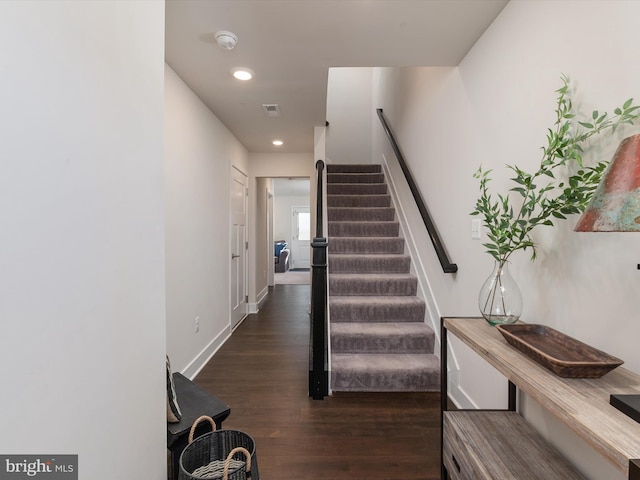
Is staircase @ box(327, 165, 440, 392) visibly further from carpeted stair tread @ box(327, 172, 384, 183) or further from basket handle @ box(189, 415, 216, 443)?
basket handle @ box(189, 415, 216, 443)

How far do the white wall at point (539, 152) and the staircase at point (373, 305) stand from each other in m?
0.37

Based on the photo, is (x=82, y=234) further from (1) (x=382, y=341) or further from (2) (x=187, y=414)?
(1) (x=382, y=341)

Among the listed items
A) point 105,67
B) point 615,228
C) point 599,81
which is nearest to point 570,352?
point 615,228

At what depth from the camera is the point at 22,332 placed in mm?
663

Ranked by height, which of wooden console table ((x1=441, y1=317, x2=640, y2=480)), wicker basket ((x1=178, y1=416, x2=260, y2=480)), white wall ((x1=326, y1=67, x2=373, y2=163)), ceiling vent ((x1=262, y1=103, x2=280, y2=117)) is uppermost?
white wall ((x1=326, y1=67, x2=373, y2=163))

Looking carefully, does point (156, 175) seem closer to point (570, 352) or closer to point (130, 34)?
point (130, 34)

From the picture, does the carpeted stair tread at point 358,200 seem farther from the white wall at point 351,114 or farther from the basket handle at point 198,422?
the basket handle at point 198,422

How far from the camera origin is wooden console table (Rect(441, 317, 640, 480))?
0.63m

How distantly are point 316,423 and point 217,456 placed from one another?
2.73 feet

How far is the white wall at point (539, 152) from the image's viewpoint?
1060 millimetres

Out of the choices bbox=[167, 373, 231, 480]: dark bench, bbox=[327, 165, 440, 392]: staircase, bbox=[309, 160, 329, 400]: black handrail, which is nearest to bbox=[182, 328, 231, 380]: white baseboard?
bbox=[167, 373, 231, 480]: dark bench

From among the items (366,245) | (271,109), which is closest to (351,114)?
(271,109)

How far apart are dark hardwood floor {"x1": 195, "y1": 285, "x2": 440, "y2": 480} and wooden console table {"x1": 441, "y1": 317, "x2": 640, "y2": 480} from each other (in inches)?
37.4

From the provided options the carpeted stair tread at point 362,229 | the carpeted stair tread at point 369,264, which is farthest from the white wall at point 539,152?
the carpeted stair tread at point 362,229
